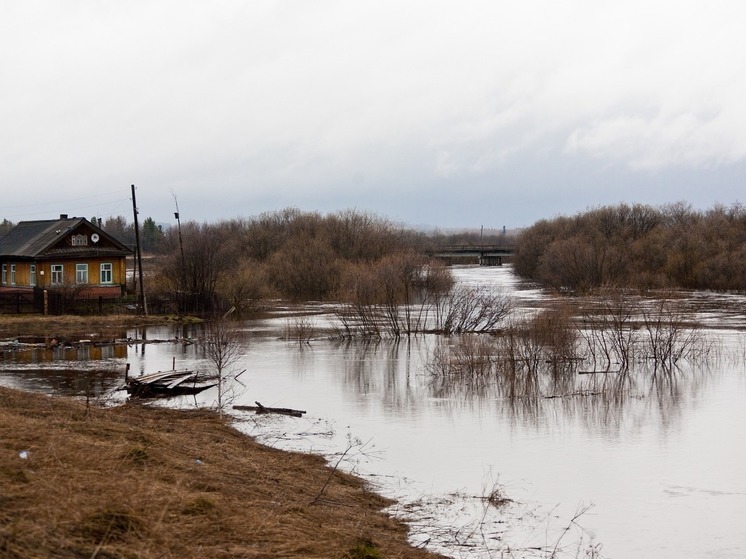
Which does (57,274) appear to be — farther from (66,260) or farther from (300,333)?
(300,333)

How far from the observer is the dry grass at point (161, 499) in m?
7.20

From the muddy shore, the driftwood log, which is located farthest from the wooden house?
the muddy shore

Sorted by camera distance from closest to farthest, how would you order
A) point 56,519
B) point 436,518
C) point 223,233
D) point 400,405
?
point 56,519, point 436,518, point 400,405, point 223,233

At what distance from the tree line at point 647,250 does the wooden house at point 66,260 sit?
89.9 ft

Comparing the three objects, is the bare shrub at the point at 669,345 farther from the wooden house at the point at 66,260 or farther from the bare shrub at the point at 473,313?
the wooden house at the point at 66,260

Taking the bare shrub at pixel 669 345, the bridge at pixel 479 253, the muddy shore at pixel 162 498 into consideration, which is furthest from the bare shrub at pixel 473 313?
the bridge at pixel 479 253

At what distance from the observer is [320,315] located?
4534 cm

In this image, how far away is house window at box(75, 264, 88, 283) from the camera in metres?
44.9

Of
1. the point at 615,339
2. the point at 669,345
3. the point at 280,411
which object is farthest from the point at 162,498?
the point at 669,345

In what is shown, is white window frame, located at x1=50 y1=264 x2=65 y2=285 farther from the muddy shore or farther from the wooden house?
the muddy shore

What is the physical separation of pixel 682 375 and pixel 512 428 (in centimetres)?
874

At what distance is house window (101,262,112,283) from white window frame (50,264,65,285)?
2115 mm

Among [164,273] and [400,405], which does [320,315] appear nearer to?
[164,273]

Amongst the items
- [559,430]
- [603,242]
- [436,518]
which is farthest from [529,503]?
[603,242]
